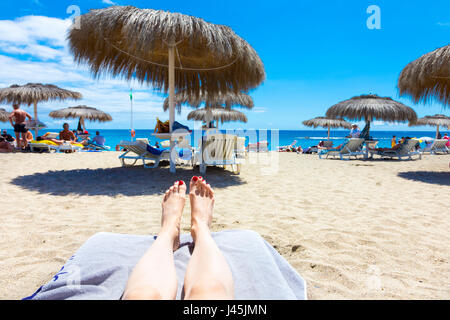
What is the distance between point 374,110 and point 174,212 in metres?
9.95

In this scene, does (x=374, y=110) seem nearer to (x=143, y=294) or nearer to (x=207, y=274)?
(x=207, y=274)

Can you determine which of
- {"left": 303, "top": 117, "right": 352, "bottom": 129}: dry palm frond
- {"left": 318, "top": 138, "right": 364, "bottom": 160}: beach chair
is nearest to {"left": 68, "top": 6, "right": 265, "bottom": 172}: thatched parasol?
{"left": 318, "top": 138, "right": 364, "bottom": 160}: beach chair

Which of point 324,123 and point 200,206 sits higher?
point 324,123

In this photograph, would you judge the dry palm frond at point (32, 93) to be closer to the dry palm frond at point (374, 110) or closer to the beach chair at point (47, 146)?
the beach chair at point (47, 146)

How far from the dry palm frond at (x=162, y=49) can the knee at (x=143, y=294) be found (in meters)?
Result: 3.45

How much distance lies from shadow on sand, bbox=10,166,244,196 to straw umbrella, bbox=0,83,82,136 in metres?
6.97

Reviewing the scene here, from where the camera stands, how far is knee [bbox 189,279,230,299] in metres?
0.79

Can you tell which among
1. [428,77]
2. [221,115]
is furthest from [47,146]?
[428,77]

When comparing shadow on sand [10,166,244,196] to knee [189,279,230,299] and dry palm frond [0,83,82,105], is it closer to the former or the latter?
knee [189,279,230,299]

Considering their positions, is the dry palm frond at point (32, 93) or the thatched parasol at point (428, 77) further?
the dry palm frond at point (32, 93)

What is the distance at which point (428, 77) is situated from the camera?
16.6 feet

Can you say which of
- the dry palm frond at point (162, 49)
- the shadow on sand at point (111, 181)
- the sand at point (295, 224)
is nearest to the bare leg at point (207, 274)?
the sand at point (295, 224)

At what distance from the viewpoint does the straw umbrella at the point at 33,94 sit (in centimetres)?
961

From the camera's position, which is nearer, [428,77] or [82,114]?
[428,77]
